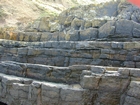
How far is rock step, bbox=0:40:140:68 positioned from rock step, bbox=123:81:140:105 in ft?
5.12

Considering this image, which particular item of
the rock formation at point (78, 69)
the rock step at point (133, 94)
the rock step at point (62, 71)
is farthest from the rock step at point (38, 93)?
the rock step at point (133, 94)

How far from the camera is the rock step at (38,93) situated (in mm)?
5906

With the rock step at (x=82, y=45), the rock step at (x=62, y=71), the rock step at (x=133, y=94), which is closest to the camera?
the rock step at (x=133, y=94)

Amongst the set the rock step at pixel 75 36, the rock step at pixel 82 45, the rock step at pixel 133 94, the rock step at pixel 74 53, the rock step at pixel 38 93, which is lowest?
the rock step at pixel 38 93

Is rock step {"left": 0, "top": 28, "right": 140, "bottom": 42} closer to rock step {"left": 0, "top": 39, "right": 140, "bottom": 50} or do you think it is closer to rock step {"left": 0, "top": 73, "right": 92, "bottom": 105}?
rock step {"left": 0, "top": 39, "right": 140, "bottom": 50}

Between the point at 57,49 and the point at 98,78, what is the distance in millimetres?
2903

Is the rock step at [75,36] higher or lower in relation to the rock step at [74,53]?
higher

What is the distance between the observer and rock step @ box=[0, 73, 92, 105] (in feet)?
19.4

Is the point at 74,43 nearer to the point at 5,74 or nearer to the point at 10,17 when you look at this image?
the point at 5,74

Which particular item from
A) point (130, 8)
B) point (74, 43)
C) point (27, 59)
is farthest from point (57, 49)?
point (130, 8)

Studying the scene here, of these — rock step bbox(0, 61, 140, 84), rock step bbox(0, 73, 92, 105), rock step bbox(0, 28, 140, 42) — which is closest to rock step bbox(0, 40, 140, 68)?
rock step bbox(0, 61, 140, 84)

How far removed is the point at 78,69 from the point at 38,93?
1.76 meters

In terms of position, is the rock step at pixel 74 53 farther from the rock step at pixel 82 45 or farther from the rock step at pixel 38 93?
the rock step at pixel 38 93

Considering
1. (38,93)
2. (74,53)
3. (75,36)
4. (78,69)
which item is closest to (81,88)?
(78,69)
